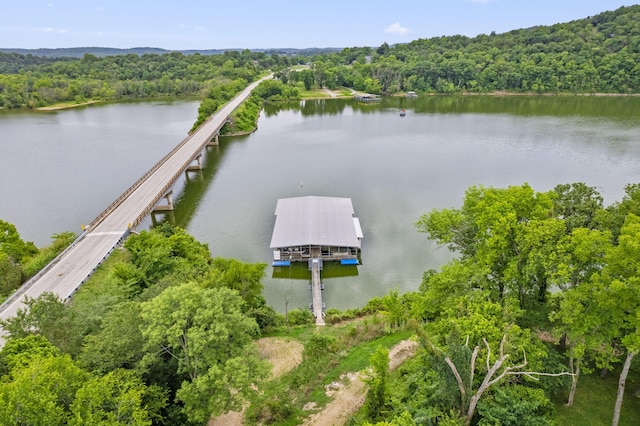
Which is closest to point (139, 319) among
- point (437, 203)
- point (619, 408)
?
point (619, 408)

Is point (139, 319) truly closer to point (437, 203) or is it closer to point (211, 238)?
point (211, 238)

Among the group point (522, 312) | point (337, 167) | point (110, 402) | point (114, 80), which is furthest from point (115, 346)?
point (114, 80)

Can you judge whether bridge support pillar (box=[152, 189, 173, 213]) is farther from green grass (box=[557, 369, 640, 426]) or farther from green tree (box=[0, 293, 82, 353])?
green grass (box=[557, 369, 640, 426])

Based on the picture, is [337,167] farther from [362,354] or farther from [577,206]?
[577,206]

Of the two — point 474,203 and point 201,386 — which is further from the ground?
Result: point 474,203

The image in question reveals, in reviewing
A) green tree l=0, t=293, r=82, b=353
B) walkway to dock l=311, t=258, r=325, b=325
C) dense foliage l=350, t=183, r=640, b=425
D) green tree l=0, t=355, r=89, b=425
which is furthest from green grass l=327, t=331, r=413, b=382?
green tree l=0, t=293, r=82, b=353

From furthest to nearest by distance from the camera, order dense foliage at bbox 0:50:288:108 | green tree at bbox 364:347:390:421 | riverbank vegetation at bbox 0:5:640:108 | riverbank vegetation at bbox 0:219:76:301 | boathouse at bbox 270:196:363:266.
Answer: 1. dense foliage at bbox 0:50:288:108
2. riverbank vegetation at bbox 0:5:640:108
3. boathouse at bbox 270:196:363:266
4. riverbank vegetation at bbox 0:219:76:301
5. green tree at bbox 364:347:390:421
